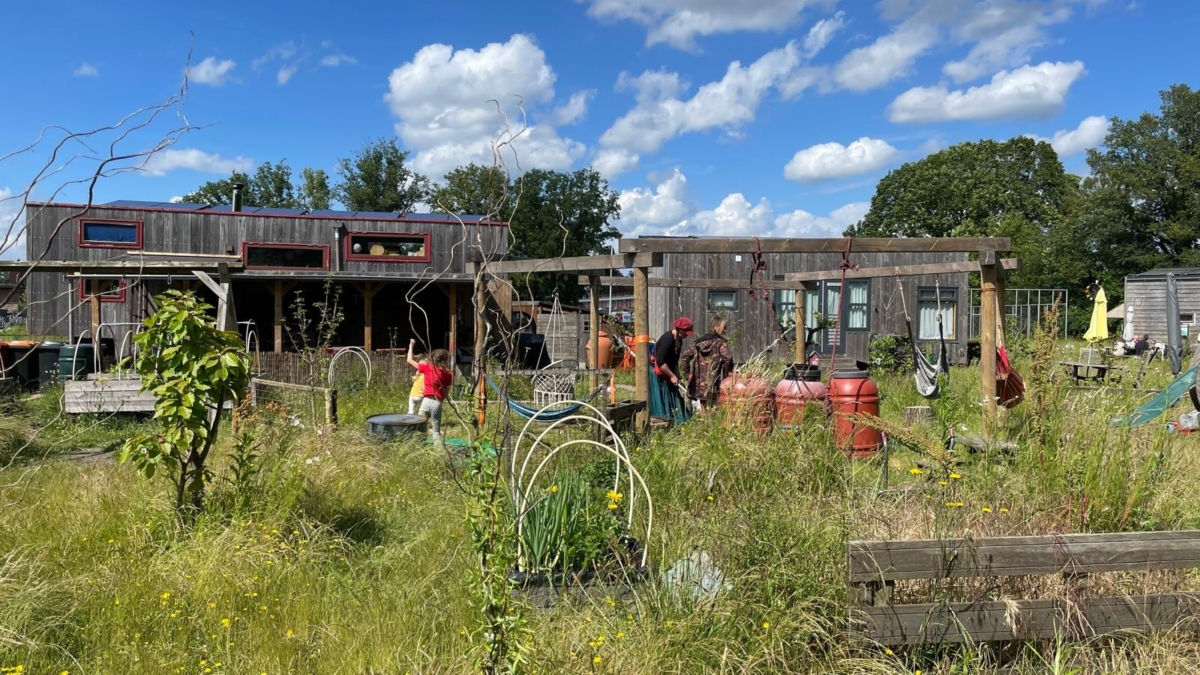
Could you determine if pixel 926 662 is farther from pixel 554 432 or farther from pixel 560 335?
pixel 560 335

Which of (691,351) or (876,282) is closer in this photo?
(691,351)

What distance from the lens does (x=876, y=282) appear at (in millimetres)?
21953

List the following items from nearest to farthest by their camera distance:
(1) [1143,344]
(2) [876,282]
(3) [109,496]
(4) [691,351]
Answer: (3) [109,496] → (4) [691,351] → (2) [876,282] → (1) [1143,344]

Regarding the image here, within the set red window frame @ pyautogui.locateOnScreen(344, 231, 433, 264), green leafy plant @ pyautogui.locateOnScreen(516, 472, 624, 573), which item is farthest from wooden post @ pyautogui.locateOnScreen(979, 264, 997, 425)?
red window frame @ pyautogui.locateOnScreen(344, 231, 433, 264)

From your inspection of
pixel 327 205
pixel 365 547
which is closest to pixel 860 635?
pixel 365 547

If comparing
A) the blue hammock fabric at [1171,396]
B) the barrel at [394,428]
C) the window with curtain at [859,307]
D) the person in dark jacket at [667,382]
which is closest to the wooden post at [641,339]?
the person in dark jacket at [667,382]

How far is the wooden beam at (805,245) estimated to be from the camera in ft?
25.3

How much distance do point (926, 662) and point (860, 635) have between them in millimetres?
333

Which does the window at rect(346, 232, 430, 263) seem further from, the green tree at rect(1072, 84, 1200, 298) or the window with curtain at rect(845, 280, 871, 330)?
the green tree at rect(1072, 84, 1200, 298)

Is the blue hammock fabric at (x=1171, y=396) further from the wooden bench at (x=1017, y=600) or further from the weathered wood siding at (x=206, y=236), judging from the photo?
the weathered wood siding at (x=206, y=236)

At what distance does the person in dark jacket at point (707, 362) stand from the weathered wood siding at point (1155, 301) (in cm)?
2725

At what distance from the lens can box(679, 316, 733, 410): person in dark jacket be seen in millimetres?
8484

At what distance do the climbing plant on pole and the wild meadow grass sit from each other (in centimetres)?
33

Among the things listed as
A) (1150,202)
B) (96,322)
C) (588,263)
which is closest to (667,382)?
(588,263)
